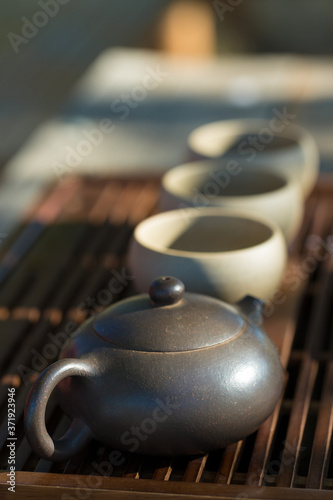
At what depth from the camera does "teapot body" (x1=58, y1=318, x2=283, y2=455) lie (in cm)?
66

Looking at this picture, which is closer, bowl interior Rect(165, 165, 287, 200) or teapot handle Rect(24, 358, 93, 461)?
teapot handle Rect(24, 358, 93, 461)

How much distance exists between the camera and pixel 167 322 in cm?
69

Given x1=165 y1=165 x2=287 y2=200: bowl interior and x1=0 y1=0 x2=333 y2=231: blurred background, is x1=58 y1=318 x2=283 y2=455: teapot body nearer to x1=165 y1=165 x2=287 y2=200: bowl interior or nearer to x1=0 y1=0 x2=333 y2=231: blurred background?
x1=165 y1=165 x2=287 y2=200: bowl interior

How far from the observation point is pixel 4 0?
3014mm

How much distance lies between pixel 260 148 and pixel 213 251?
13.9 inches

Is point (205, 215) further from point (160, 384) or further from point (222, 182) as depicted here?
point (160, 384)

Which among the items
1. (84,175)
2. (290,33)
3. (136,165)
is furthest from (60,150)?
(290,33)

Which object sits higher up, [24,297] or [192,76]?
[24,297]

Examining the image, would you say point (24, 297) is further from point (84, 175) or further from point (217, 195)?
point (84, 175)

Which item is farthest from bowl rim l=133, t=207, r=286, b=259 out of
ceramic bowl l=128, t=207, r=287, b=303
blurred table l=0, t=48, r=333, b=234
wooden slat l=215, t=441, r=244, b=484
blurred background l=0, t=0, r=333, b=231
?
blurred background l=0, t=0, r=333, b=231

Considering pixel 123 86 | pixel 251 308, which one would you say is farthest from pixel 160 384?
pixel 123 86

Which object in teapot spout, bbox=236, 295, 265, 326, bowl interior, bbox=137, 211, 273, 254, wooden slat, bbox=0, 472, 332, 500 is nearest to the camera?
wooden slat, bbox=0, 472, 332, 500

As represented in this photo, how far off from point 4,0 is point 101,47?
1.42 ft

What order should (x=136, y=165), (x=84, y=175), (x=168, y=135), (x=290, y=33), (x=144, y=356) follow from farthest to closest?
(x=290, y=33) < (x=168, y=135) < (x=136, y=165) < (x=84, y=175) < (x=144, y=356)
